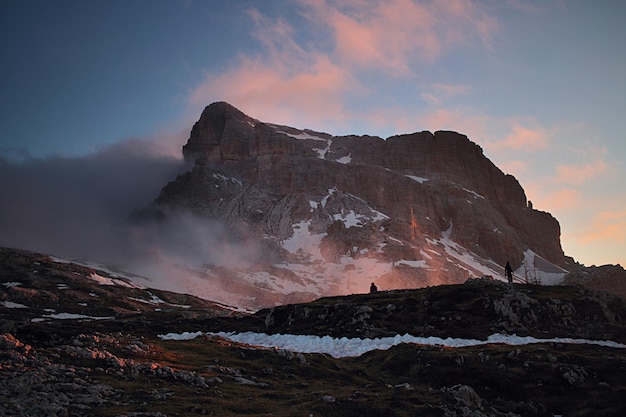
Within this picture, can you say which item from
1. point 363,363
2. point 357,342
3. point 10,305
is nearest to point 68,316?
point 10,305

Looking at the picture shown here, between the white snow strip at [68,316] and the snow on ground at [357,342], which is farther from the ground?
the snow on ground at [357,342]

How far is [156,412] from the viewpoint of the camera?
27156 mm

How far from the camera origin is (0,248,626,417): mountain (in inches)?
1231

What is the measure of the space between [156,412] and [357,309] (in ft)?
185

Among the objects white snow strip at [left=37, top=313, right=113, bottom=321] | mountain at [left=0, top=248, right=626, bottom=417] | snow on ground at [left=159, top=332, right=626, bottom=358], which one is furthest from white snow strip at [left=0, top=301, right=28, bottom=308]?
snow on ground at [left=159, top=332, right=626, bottom=358]

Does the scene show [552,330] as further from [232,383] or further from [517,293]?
[232,383]

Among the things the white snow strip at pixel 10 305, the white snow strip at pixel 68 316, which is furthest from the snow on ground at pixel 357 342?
the white snow strip at pixel 10 305

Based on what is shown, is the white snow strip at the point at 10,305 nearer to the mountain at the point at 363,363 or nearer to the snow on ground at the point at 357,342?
the mountain at the point at 363,363

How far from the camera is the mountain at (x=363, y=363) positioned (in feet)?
103

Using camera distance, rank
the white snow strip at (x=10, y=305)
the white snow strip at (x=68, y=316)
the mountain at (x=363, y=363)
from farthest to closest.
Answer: the white snow strip at (x=10, y=305) → the white snow strip at (x=68, y=316) → the mountain at (x=363, y=363)

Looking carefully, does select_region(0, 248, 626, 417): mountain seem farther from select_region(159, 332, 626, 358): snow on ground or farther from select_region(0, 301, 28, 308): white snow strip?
select_region(0, 301, 28, 308): white snow strip

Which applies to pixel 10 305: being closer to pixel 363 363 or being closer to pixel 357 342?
pixel 357 342

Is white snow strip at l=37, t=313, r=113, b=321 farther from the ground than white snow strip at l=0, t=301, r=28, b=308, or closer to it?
closer to it

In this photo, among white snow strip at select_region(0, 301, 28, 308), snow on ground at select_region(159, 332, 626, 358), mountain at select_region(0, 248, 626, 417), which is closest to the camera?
mountain at select_region(0, 248, 626, 417)
